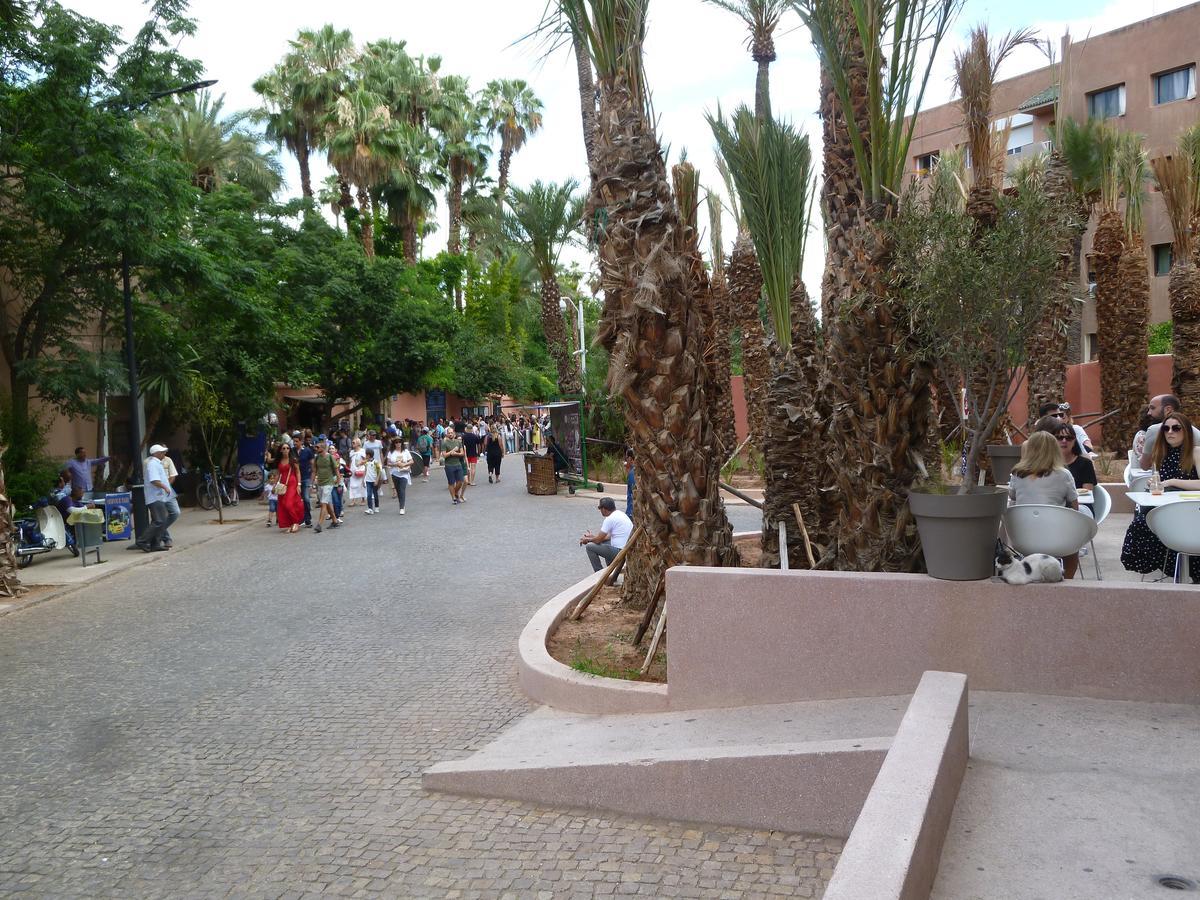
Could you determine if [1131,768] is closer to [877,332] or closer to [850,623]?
[850,623]

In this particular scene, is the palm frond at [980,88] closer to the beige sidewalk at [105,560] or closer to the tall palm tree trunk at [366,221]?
the beige sidewalk at [105,560]

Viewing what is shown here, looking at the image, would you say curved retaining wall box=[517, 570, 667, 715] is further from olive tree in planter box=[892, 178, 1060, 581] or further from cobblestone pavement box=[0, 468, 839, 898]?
olive tree in planter box=[892, 178, 1060, 581]

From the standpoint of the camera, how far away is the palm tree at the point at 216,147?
26703 millimetres

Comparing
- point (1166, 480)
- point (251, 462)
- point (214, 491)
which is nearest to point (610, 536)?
point (1166, 480)

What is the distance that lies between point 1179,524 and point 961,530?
1.69 meters

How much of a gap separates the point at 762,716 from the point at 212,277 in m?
15.1

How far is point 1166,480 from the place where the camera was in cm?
727

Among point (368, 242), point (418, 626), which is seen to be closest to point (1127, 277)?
point (418, 626)

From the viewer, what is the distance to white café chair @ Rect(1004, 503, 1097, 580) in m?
5.18

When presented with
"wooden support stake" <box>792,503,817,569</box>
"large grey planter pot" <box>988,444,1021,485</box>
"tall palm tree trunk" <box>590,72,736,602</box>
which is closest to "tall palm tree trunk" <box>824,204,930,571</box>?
"tall palm tree trunk" <box>590,72,736,602</box>

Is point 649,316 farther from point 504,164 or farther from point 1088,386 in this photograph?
point 504,164

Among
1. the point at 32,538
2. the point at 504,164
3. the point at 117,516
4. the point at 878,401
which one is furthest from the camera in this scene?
the point at 504,164

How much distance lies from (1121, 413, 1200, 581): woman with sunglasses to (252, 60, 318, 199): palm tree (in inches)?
1392

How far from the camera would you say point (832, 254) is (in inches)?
268
